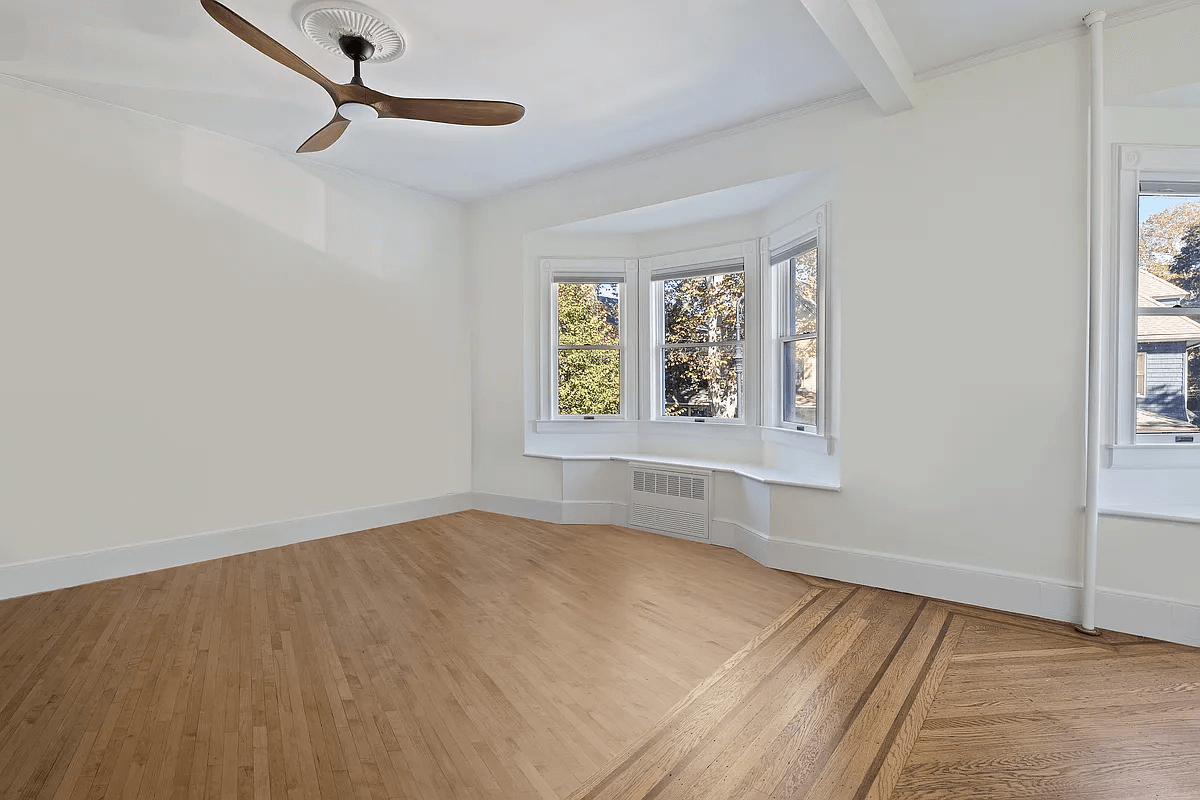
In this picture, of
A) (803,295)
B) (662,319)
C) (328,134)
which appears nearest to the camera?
(328,134)

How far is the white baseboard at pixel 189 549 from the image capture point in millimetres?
3809

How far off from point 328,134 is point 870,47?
113 inches

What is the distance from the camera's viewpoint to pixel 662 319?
5910mm

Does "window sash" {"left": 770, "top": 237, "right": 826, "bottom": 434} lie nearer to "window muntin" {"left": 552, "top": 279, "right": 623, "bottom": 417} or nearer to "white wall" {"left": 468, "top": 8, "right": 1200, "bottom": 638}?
"white wall" {"left": 468, "top": 8, "right": 1200, "bottom": 638}

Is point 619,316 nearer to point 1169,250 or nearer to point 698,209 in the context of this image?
point 698,209

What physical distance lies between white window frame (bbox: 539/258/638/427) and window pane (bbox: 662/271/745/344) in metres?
0.34

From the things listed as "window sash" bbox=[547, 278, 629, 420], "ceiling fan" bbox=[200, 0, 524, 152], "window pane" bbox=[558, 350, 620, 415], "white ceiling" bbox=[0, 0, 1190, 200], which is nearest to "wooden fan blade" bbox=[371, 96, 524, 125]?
"ceiling fan" bbox=[200, 0, 524, 152]

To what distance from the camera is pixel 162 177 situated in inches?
172

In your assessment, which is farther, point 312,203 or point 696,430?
point 696,430

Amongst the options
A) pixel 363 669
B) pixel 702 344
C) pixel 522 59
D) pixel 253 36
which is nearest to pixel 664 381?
pixel 702 344

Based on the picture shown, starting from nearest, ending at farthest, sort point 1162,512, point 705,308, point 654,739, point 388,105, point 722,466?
point 654,739
point 1162,512
point 388,105
point 722,466
point 705,308

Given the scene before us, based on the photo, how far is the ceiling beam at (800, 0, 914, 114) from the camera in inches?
112

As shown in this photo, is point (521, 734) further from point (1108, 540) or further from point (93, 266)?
point (93, 266)

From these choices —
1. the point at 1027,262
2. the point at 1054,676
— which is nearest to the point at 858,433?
the point at 1027,262
